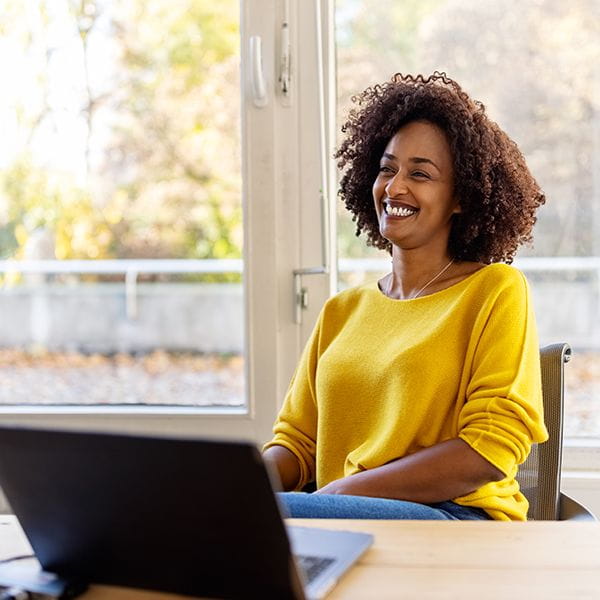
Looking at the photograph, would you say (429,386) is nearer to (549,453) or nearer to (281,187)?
(549,453)

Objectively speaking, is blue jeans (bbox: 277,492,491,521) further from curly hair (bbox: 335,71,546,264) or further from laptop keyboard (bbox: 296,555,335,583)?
curly hair (bbox: 335,71,546,264)

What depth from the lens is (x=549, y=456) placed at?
76.4 inches

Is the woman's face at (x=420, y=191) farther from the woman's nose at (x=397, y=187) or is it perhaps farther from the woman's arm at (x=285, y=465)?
the woman's arm at (x=285, y=465)

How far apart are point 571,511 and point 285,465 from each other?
1.87 feet

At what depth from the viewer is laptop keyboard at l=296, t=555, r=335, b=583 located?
1.08 m

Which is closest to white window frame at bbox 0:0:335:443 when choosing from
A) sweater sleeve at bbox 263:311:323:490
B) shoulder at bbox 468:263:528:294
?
sweater sleeve at bbox 263:311:323:490

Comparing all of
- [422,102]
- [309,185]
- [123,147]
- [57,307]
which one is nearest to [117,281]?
[57,307]

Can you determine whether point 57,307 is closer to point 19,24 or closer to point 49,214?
point 49,214

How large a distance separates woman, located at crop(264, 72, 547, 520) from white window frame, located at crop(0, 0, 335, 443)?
236 millimetres

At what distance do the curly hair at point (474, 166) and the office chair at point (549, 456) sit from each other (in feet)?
0.82

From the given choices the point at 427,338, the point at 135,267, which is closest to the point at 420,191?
the point at 427,338

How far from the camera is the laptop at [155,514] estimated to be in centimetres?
92

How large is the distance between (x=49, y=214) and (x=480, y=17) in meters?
1.26

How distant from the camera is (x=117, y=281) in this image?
9.61ft
